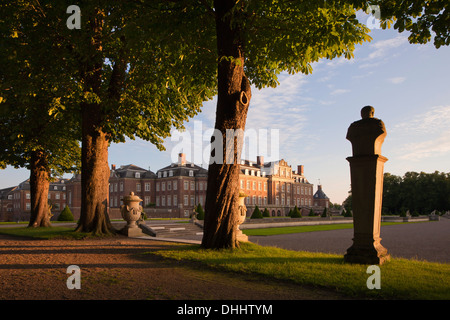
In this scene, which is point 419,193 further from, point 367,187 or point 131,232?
point 367,187

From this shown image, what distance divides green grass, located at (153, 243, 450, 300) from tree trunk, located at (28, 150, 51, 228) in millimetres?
16771

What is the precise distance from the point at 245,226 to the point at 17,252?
58.7 ft

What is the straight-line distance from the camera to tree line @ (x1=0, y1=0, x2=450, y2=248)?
9602 millimetres

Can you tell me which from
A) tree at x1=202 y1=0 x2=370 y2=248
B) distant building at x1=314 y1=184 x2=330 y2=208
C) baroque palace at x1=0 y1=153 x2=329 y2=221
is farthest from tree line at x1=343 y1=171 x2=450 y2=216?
tree at x1=202 y1=0 x2=370 y2=248

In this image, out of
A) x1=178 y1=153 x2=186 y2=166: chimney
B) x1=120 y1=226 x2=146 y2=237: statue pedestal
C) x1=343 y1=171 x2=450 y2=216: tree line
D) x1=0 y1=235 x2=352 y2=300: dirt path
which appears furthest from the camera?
x1=343 y1=171 x2=450 y2=216: tree line

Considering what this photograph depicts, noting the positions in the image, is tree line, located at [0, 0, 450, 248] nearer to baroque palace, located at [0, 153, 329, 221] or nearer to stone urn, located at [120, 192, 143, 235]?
stone urn, located at [120, 192, 143, 235]

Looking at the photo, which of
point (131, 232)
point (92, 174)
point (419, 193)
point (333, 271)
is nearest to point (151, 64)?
point (92, 174)

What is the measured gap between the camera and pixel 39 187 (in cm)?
2288

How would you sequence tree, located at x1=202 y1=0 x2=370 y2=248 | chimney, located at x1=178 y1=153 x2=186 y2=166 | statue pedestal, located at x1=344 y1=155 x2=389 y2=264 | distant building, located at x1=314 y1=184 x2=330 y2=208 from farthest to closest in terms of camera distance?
distant building, located at x1=314 y1=184 x2=330 y2=208 < chimney, located at x1=178 y1=153 x2=186 y2=166 < tree, located at x1=202 y1=0 x2=370 y2=248 < statue pedestal, located at x1=344 y1=155 x2=389 y2=264

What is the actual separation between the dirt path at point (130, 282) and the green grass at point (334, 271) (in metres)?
0.29

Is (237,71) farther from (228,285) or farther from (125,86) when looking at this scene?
(125,86)

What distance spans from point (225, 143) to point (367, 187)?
150 inches

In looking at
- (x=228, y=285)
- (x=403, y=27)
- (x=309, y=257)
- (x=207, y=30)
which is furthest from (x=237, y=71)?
(x=228, y=285)

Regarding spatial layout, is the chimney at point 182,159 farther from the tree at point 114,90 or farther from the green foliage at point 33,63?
the green foliage at point 33,63
